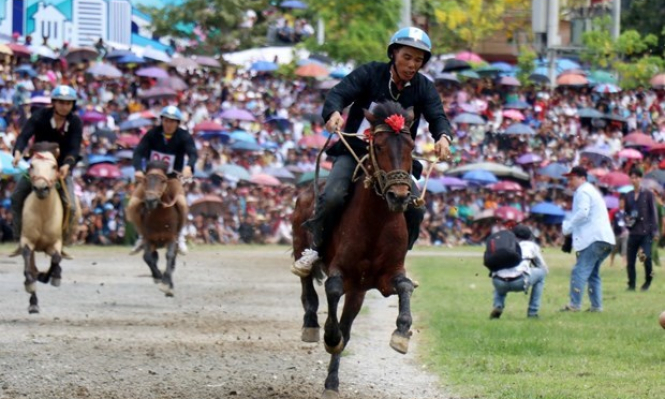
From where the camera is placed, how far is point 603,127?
41.7 metres

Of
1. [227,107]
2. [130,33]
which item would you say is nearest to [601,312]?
[227,107]

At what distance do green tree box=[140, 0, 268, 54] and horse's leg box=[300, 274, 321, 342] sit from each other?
44.7m

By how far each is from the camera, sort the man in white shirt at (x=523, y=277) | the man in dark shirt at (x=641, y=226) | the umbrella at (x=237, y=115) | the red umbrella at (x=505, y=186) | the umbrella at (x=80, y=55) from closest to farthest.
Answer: the man in white shirt at (x=523, y=277) → the man in dark shirt at (x=641, y=226) → the red umbrella at (x=505, y=186) → the umbrella at (x=237, y=115) → the umbrella at (x=80, y=55)

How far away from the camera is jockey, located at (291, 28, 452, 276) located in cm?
1050

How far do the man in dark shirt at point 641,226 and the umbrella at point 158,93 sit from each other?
59.2ft

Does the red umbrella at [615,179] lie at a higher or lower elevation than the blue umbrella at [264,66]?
lower

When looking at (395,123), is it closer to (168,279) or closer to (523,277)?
(523,277)

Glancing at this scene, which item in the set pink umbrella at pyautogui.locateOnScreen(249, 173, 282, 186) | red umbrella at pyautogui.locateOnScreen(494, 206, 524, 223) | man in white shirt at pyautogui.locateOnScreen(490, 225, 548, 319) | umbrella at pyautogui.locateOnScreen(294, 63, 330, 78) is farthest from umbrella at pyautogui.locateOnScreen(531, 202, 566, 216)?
man in white shirt at pyautogui.locateOnScreen(490, 225, 548, 319)

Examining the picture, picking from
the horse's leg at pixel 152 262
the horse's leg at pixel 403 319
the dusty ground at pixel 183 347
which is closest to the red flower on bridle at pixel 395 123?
the horse's leg at pixel 403 319

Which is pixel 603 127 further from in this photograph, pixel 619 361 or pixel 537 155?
pixel 619 361

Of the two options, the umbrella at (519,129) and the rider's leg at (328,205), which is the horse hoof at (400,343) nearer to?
the rider's leg at (328,205)

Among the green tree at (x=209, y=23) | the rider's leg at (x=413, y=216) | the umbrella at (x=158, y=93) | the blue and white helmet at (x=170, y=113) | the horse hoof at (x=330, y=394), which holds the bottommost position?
the horse hoof at (x=330, y=394)

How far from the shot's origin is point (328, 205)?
34.4 ft

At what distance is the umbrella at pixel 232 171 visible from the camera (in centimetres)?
3641
